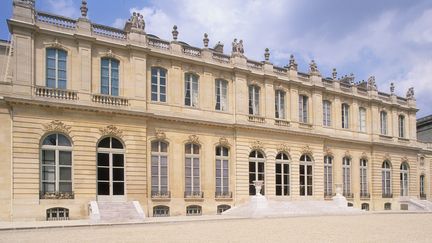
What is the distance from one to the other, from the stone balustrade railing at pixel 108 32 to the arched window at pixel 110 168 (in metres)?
5.39

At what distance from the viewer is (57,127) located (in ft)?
71.0

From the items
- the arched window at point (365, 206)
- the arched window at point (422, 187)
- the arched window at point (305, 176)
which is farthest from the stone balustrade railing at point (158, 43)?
the arched window at point (422, 187)

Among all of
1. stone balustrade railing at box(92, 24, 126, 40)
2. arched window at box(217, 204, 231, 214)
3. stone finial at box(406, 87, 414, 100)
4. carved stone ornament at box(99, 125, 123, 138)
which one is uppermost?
Answer: stone balustrade railing at box(92, 24, 126, 40)

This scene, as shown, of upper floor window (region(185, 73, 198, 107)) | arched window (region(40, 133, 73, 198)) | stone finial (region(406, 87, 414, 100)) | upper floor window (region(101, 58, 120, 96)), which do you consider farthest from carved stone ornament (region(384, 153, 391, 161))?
arched window (region(40, 133, 73, 198))

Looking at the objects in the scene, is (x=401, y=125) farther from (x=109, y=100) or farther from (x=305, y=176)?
(x=109, y=100)

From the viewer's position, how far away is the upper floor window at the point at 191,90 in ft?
87.3

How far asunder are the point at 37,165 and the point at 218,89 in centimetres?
1159

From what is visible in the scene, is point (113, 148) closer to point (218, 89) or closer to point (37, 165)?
point (37, 165)

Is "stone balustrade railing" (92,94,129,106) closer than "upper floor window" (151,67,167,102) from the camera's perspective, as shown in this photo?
Yes

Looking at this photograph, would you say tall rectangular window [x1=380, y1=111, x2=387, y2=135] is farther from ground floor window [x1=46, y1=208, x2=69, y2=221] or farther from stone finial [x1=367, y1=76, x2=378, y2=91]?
ground floor window [x1=46, y1=208, x2=69, y2=221]

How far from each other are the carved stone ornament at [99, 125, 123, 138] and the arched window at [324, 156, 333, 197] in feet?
52.7

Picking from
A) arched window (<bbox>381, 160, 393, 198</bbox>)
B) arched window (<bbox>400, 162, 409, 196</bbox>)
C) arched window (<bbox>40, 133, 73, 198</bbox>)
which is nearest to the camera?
arched window (<bbox>40, 133, 73, 198</bbox>)

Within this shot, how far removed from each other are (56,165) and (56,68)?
15.5 feet

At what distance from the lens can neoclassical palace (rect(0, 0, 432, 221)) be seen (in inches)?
834
